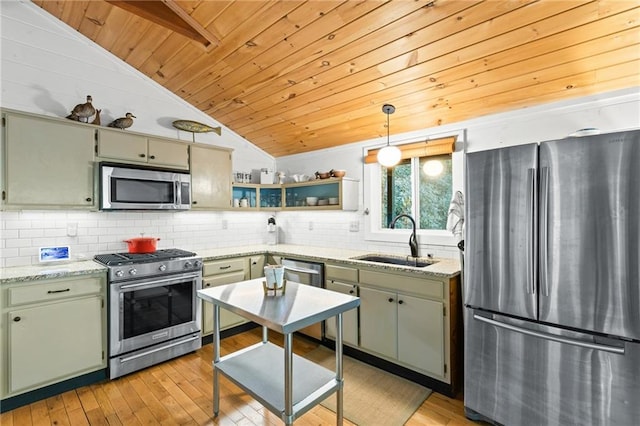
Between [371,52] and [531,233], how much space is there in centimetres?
164

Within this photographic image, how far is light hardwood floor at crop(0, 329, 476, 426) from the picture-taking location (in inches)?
83.2

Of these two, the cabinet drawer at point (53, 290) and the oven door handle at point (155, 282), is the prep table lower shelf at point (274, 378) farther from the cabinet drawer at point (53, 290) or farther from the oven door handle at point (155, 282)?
the cabinet drawer at point (53, 290)

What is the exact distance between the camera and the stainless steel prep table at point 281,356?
1603mm

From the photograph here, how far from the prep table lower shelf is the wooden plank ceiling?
2.26 m

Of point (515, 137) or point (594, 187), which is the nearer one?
point (594, 187)

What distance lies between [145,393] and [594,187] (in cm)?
332

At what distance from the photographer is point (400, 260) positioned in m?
3.22

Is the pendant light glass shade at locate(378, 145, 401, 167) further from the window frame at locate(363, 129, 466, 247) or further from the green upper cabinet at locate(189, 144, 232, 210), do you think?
Answer: the green upper cabinet at locate(189, 144, 232, 210)

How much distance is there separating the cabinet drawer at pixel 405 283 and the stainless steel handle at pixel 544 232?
709 millimetres

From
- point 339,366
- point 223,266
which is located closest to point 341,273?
point 339,366

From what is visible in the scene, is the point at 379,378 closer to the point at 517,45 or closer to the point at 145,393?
the point at 145,393

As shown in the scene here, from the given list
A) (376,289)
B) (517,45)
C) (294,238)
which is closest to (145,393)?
(376,289)

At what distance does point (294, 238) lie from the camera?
175 inches

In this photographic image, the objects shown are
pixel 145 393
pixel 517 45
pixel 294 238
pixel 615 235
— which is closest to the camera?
pixel 615 235
